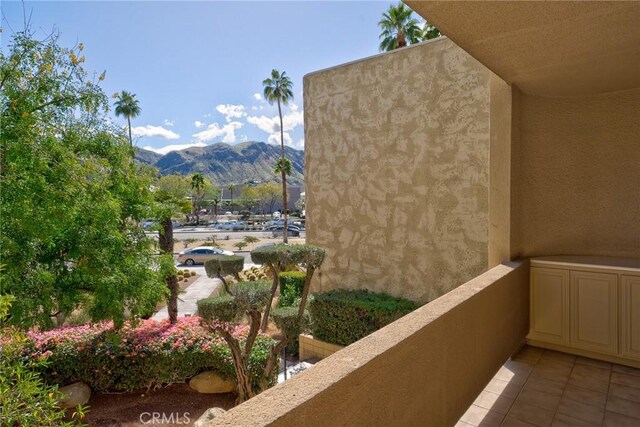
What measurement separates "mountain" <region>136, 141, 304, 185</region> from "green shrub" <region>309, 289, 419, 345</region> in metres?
137

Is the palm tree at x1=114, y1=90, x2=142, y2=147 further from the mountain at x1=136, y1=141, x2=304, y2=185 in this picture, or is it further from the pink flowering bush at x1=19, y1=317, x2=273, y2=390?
the mountain at x1=136, y1=141, x2=304, y2=185

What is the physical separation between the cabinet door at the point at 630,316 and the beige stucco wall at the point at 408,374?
111cm

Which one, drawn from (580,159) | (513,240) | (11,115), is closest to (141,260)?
(11,115)

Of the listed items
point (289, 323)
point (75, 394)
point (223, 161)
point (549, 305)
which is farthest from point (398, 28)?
point (223, 161)

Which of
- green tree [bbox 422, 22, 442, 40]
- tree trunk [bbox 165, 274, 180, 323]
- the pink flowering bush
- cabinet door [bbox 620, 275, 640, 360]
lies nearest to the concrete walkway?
tree trunk [bbox 165, 274, 180, 323]

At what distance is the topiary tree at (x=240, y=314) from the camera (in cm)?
509

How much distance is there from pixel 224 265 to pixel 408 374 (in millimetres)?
5512

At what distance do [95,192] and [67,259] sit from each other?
4.68 feet

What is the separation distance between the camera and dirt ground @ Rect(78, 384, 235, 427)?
569cm

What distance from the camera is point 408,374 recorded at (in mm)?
1439

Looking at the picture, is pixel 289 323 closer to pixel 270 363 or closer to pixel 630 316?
pixel 270 363

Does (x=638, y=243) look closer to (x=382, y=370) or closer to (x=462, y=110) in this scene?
(x=382, y=370)

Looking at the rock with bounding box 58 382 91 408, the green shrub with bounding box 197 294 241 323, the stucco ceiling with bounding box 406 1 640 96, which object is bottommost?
the rock with bounding box 58 382 91 408

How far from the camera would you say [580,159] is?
3469 mm
